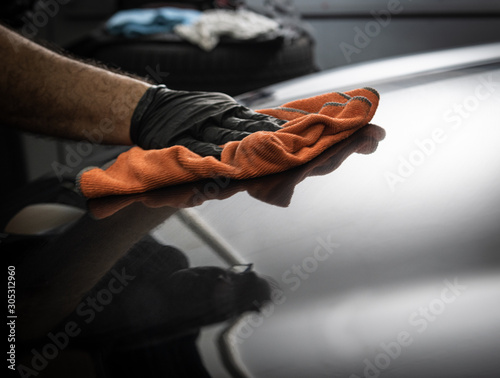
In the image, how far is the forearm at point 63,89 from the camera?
903mm

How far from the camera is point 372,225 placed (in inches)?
21.1

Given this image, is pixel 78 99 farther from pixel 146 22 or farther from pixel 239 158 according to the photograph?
pixel 146 22

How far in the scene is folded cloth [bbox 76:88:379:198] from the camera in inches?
26.7

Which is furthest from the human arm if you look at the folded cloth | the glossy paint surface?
the glossy paint surface

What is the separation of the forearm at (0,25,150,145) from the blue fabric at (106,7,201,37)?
1.72 metres

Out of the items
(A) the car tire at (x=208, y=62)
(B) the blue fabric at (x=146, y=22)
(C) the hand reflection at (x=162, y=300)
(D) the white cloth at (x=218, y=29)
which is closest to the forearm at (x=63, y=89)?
(C) the hand reflection at (x=162, y=300)

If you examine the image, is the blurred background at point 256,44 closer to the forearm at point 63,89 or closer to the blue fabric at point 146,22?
the blue fabric at point 146,22

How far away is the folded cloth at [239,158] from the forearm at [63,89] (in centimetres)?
16

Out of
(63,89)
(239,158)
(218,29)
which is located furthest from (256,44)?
(239,158)

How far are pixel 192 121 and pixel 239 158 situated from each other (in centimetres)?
17

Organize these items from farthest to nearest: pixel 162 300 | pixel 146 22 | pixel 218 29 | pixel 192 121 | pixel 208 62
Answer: pixel 146 22
pixel 218 29
pixel 208 62
pixel 192 121
pixel 162 300

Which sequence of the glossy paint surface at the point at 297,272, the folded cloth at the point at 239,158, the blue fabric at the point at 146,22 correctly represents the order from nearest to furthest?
1. the glossy paint surface at the point at 297,272
2. the folded cloth at the point at 239,158
3. the blue fabric at the point at 146,22

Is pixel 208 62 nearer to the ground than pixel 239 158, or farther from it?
nearer to the ground

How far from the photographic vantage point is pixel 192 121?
2.68ft
